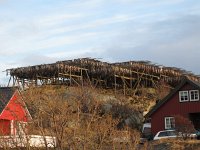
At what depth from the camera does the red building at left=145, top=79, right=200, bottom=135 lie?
4725 centimetres

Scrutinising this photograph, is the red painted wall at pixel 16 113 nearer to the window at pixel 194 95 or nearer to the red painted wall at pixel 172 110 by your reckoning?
the red painted wall at pixel 172 110

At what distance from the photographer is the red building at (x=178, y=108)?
47.2 meters

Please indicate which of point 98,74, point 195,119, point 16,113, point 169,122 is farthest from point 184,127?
point 16,113

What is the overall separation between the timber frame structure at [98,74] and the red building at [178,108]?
5.98 metres

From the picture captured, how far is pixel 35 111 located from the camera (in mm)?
14414

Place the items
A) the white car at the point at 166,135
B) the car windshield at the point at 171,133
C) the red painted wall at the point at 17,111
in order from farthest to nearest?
the car windshield at the point at 171,133
the white car at the point at 166,135
the red painted wall at the point at 17,111

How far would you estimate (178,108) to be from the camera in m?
47.9

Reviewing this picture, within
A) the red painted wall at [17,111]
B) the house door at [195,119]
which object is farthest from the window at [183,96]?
the red painted wall at [17,111]

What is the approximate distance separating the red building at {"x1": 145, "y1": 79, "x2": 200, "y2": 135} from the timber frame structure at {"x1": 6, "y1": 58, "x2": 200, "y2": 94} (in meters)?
5.98

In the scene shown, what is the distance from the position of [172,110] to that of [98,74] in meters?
11.7

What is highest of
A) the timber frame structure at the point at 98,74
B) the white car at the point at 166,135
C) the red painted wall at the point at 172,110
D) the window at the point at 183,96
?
the timber frame structure at the point at 98,74

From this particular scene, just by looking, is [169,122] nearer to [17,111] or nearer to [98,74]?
[98,74]

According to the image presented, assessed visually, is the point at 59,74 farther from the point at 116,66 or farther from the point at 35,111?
the point at 35,111

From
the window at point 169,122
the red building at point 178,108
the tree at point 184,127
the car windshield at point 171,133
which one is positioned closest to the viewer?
the tree at point 184,127
